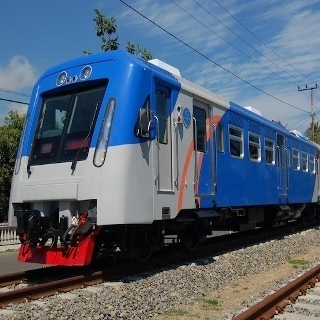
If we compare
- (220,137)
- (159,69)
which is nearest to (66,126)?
(159,69)

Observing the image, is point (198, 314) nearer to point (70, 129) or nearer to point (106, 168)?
point (106, 168)

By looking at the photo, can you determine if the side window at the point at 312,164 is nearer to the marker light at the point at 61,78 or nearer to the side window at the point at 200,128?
the side window at the point at 200,128

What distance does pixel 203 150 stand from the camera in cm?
954

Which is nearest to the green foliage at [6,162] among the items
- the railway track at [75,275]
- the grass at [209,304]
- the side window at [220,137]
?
the railway track at [75,275]

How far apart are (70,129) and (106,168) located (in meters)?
1.33

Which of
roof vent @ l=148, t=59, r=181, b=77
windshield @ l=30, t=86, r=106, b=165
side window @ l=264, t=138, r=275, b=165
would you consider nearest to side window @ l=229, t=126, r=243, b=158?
side window @ l=264, t=138, r=275, b=165

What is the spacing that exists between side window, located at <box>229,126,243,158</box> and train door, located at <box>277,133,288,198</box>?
10.6 feet

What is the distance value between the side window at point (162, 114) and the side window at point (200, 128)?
3.46ft

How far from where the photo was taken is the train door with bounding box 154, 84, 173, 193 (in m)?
7.95

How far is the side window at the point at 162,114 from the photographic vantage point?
8.17 m

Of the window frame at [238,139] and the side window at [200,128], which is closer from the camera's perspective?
the side window at [200,128]

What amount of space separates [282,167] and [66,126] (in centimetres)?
840

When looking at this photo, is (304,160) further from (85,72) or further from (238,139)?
(85,72)

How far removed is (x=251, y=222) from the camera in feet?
42.4
